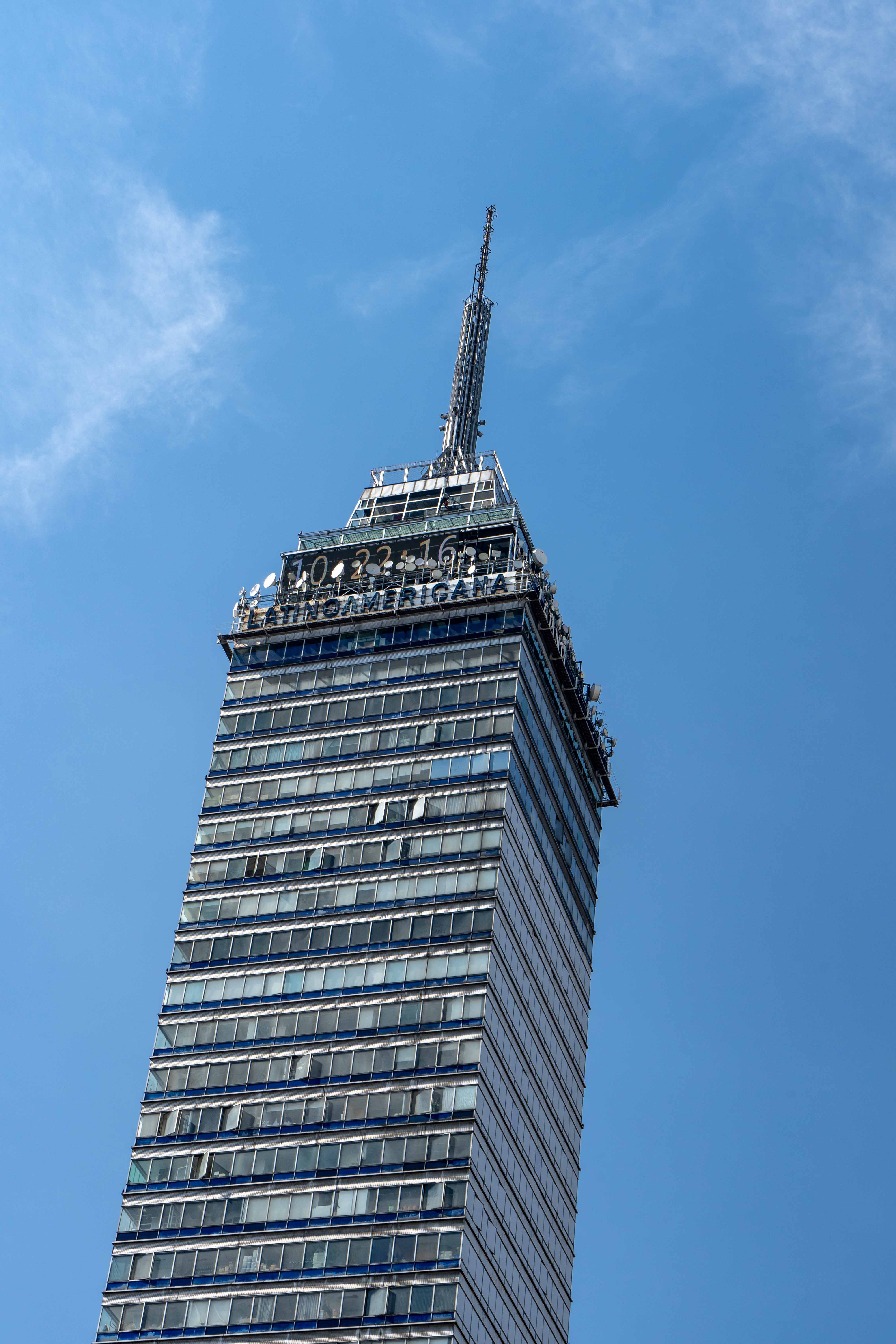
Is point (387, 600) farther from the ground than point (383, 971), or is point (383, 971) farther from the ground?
point (387, 600)

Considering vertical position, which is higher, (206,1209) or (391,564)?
(391,564)

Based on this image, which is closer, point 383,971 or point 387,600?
point 383,971

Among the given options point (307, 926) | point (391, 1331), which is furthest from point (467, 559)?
point (391, 1331)

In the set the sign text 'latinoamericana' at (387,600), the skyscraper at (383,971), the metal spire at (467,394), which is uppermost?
the metal spire at (467,394)

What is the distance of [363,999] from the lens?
448ft

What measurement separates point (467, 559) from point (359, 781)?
21.5 metres

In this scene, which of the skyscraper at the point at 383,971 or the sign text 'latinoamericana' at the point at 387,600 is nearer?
the skyscraper at the point at 383,971

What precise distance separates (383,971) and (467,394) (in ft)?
228

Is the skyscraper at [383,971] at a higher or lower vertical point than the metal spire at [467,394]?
lower

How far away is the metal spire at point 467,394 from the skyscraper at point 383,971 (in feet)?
43.5

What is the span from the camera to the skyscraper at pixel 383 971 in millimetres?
127562

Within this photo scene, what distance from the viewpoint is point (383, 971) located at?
452 ft

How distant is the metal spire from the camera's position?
180500 millimetres

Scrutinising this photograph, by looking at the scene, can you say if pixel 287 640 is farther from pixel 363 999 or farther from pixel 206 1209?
pixel 206 1209
